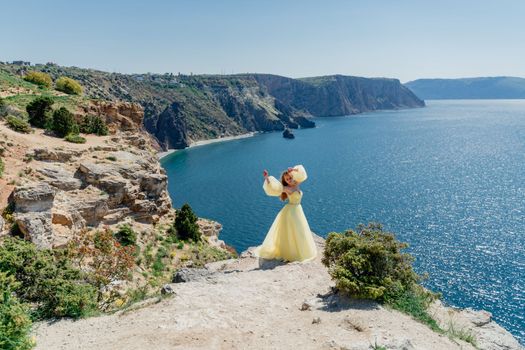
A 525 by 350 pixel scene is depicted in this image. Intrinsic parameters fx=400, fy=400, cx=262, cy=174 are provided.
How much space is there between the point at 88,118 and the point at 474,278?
38299 millimetres

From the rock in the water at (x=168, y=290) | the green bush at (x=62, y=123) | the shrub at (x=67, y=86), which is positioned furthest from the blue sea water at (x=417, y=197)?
the rock in the water at (x=168, y=290)

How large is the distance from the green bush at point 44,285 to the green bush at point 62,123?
18.9 metres

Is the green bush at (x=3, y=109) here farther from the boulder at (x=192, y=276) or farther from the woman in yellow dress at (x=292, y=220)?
the woman in yellow dress at (x=292, y=220)

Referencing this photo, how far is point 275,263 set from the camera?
66.2 ft

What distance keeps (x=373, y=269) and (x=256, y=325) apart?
493 centimetres

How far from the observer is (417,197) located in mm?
66438

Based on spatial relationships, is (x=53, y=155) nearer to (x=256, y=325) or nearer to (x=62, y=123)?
(x=62, y=123)

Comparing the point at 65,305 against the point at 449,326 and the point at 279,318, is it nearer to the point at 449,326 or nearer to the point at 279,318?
the point at 279,318

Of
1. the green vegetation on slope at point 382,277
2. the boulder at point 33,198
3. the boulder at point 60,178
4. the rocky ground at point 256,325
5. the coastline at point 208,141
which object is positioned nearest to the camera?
the rocky ground at point 256,325

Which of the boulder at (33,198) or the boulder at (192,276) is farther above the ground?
the boulder at (33,198)

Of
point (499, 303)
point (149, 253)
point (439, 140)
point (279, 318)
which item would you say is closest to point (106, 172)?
point (149, 253)

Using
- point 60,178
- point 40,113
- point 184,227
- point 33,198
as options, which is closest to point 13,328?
point 33,198

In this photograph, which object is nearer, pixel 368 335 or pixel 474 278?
pixel 368 335

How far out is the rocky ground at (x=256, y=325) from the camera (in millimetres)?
11531
